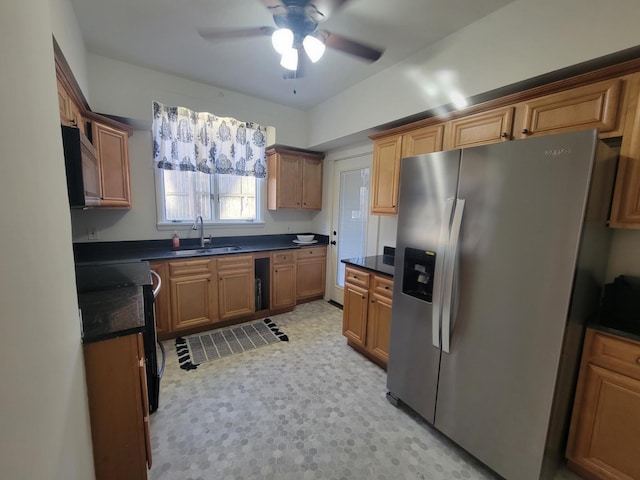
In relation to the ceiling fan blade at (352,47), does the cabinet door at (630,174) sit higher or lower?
lower

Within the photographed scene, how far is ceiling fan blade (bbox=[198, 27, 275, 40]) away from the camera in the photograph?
1.64 metres

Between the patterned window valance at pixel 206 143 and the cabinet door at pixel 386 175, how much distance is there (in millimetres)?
1652

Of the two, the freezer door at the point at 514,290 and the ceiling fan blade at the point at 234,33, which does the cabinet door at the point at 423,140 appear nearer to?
the freezer door at the point at 514,290

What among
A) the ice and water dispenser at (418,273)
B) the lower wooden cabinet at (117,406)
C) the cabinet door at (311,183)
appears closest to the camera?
the lower wooden cabinet at (117,406)

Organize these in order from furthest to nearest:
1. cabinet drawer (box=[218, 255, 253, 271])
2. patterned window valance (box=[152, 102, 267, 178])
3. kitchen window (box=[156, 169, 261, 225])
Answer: kitchen window (box=[156, 169, 261, 225])
cabinet drawer (box=[218, 255, 253, 271])
patterned window valance (box=[152, 102, 267, 178])

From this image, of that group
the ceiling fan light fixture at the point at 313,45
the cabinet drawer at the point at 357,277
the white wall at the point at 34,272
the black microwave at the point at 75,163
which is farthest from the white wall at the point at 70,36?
the cabinet drawer at the point at 357,277

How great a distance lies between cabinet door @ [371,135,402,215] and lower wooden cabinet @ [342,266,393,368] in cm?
70

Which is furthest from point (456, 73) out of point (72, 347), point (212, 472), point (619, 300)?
point (212, 472)

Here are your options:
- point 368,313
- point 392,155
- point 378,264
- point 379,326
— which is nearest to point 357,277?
point 378,264

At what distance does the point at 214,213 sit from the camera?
12.0 feet

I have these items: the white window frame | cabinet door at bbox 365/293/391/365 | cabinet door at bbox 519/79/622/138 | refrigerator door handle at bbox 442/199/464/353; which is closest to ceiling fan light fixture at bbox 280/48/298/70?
refrigerator door handle at bbox 442/199/464/353

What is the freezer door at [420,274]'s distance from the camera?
65.0 inches

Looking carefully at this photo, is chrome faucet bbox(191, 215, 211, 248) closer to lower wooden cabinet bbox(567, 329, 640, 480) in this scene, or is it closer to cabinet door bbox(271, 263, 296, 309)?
cabinet door bbox(271, 263, 296, 309)

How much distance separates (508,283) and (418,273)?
557 mm
